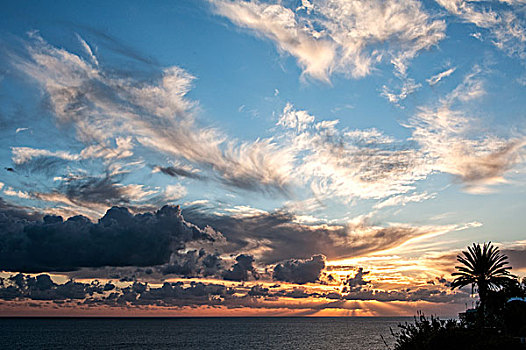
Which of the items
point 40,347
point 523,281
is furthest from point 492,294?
point 40,347

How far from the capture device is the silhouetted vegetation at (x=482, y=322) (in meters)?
34.3

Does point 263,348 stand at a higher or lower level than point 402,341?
lower

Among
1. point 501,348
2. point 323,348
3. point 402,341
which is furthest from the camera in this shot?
point 323,348

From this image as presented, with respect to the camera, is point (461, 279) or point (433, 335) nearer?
point (433, 335)

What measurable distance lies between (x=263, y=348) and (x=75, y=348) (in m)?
70.3

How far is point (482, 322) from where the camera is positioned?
44.0 meters

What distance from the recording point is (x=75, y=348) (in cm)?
16675

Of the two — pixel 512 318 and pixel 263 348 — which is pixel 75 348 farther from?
pixel 512 318

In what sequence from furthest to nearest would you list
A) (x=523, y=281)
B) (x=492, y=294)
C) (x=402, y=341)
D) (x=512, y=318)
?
(x=523, y=281), (x=492, y=294), (x=512, y=318), (x=402, y=341)

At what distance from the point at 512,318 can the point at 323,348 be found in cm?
11204

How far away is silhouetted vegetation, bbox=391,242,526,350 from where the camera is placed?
3428cm

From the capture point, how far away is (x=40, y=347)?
557ft

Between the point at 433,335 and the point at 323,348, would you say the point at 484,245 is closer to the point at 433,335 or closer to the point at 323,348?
the point at 433,335

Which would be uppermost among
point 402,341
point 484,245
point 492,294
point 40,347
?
point 484,245
